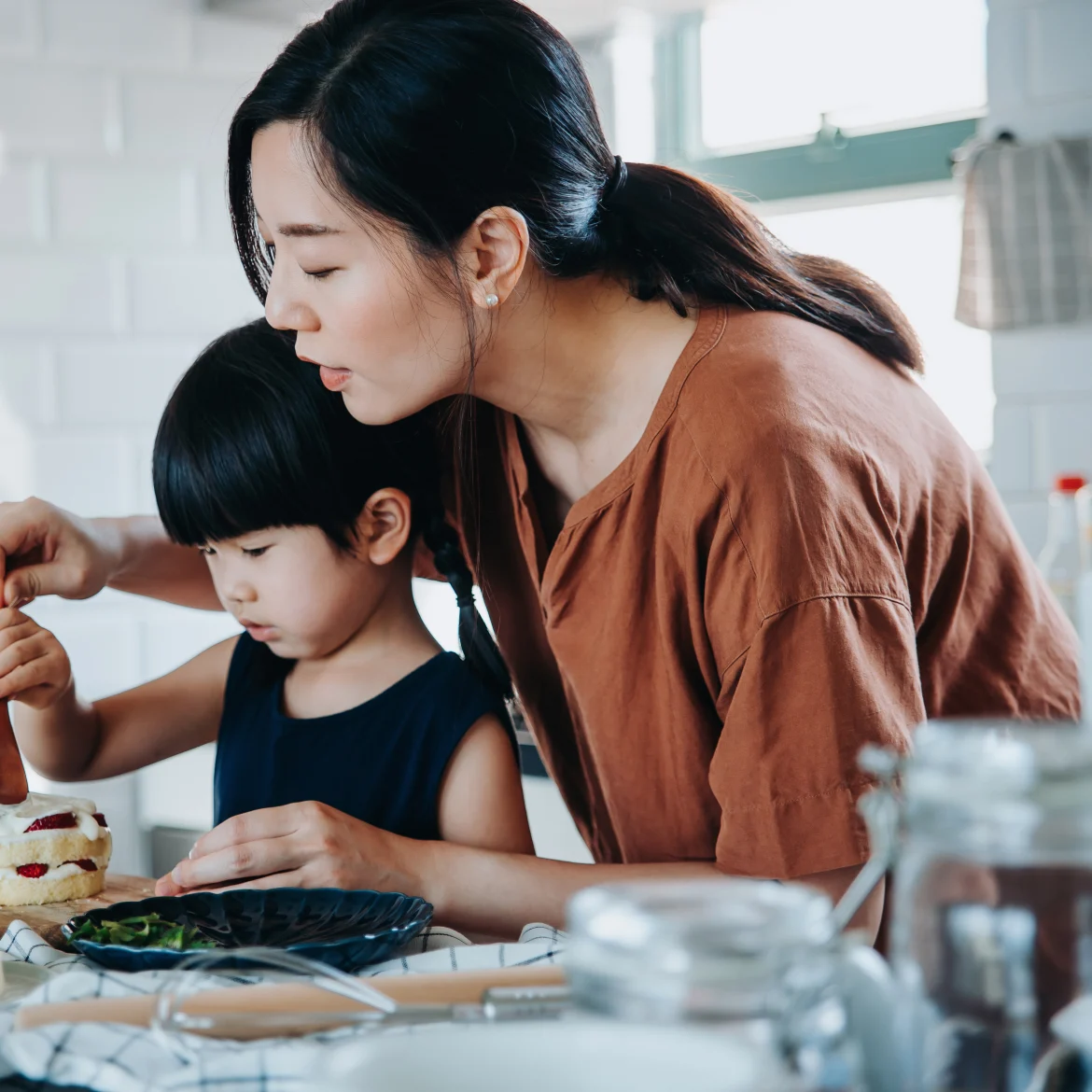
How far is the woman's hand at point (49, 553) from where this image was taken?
127 centimetres

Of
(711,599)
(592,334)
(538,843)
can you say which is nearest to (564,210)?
(592,334)

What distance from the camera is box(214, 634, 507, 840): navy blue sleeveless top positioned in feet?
4.17

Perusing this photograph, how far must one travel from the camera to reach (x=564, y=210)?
1.10m

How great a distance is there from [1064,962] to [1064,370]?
1676mm

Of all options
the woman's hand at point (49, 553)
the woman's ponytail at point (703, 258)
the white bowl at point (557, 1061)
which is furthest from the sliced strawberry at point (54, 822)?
the white bowl at point (557, 1061)

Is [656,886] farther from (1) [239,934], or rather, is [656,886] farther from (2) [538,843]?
(2) [538,843]

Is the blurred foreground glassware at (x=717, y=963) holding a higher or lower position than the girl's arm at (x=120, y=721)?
higher

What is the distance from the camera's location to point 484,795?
1.25 metres

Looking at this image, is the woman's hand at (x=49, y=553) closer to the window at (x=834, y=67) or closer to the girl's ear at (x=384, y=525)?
the girl's ear at (x=384, y=525)

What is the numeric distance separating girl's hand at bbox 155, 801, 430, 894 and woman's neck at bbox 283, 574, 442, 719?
342 mm

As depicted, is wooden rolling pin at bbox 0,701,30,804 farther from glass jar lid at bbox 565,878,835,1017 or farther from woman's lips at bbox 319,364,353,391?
glass jar lid at bbox 565,878,835,1017

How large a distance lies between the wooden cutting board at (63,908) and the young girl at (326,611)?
188 mm

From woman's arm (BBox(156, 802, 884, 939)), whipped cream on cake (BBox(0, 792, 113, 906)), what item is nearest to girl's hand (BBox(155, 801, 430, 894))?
woman's arm (BBox(156, 802, 884, 939))

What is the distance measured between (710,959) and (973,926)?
4.8 inches
